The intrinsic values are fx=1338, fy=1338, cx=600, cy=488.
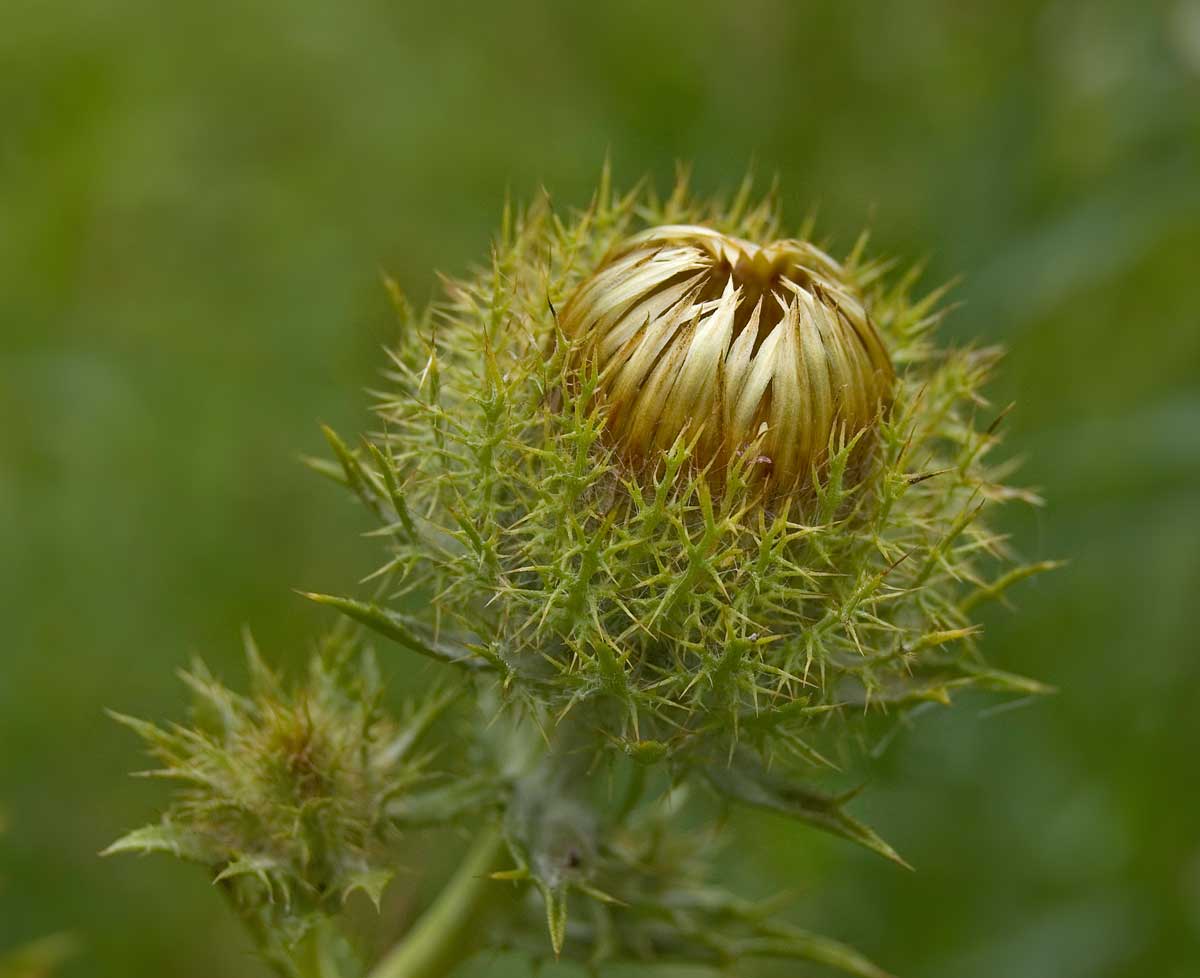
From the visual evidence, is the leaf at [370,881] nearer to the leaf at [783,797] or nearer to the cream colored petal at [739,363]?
the leaf at [783,797]

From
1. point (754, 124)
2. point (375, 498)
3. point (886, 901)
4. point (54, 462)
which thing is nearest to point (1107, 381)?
point (754, 124)

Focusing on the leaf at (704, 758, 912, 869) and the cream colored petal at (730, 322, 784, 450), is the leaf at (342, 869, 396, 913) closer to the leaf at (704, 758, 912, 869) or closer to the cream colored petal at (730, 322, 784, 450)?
the leaf at (704, 758, 912, 869)

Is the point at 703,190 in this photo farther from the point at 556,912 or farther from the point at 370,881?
the point at 370,881

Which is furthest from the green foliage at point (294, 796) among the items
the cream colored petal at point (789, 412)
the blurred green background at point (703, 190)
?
the blurred green background at point (703, 190)

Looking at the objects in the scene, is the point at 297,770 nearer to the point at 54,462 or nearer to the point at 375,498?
the point at 375,498

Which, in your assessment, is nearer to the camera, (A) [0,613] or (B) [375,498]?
(B) [375,498]

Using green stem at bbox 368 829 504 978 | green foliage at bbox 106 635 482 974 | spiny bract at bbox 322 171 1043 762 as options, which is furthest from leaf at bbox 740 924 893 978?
green foliage at bbox 106 635 482 974

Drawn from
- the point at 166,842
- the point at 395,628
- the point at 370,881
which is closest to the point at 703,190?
the point at 395,628

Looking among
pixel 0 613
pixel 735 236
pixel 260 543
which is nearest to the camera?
pixel 735 236
